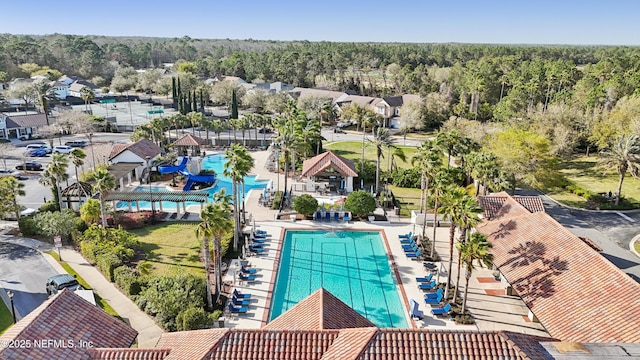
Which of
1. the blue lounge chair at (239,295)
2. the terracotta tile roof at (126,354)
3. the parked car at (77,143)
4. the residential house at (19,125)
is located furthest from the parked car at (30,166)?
the terracotta tile roof at (126,354)

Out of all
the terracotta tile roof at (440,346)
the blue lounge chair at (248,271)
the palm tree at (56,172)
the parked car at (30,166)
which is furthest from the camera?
the parked car at (30,166)

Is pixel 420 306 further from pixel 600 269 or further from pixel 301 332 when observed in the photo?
pixel 301 332

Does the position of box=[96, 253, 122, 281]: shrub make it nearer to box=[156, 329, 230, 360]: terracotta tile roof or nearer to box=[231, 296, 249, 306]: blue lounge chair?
box=[231, 296, 249, 306]: blue lounge chair

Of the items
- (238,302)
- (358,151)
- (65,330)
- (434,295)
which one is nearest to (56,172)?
(238,302)

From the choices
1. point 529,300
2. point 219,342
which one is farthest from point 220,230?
→ point 529,300

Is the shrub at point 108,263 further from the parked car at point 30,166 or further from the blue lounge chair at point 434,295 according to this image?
the parked car at point 30,166

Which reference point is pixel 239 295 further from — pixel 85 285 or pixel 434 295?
pixel 434 295

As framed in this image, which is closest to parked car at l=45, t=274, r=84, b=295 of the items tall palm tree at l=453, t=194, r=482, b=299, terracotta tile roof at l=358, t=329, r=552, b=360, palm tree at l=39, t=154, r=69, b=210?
palm tree at l=39, t=154, r=69, b=210
